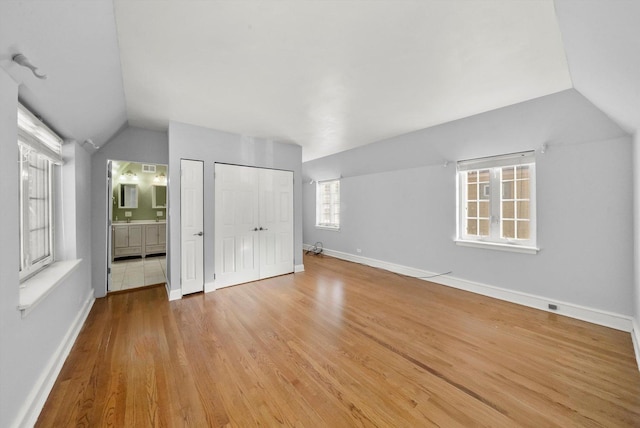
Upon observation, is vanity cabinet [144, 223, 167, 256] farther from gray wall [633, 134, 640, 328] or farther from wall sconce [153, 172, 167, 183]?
gray wall [633, 134, 640, 328]

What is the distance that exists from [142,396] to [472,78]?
4.00m

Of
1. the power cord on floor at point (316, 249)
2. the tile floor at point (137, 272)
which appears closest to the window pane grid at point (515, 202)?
the power cord on floor at point (316, 249)

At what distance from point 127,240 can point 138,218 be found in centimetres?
83

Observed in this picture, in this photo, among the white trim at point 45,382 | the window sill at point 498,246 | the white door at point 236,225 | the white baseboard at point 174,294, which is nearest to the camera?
the white trim at point 45,382

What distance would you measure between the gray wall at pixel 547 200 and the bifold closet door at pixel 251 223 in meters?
2.21

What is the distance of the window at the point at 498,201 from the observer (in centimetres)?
333

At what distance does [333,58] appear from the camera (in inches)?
84.1

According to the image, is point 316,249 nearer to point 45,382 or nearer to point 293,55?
point 293,55

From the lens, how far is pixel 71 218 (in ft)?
9.11

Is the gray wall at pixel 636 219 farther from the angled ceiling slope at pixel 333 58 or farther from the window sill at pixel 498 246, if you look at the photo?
the angled ceiling slope at pixel 333 58

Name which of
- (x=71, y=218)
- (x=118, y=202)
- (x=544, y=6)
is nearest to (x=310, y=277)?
(x=71, y=218)

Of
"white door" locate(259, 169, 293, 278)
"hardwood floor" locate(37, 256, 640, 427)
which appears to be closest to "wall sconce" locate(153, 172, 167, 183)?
"white door" locate(259, 169, 293, 278)

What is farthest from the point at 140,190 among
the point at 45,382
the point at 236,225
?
the point at 45,382

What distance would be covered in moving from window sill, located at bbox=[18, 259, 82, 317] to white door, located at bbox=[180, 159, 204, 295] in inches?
47.9
